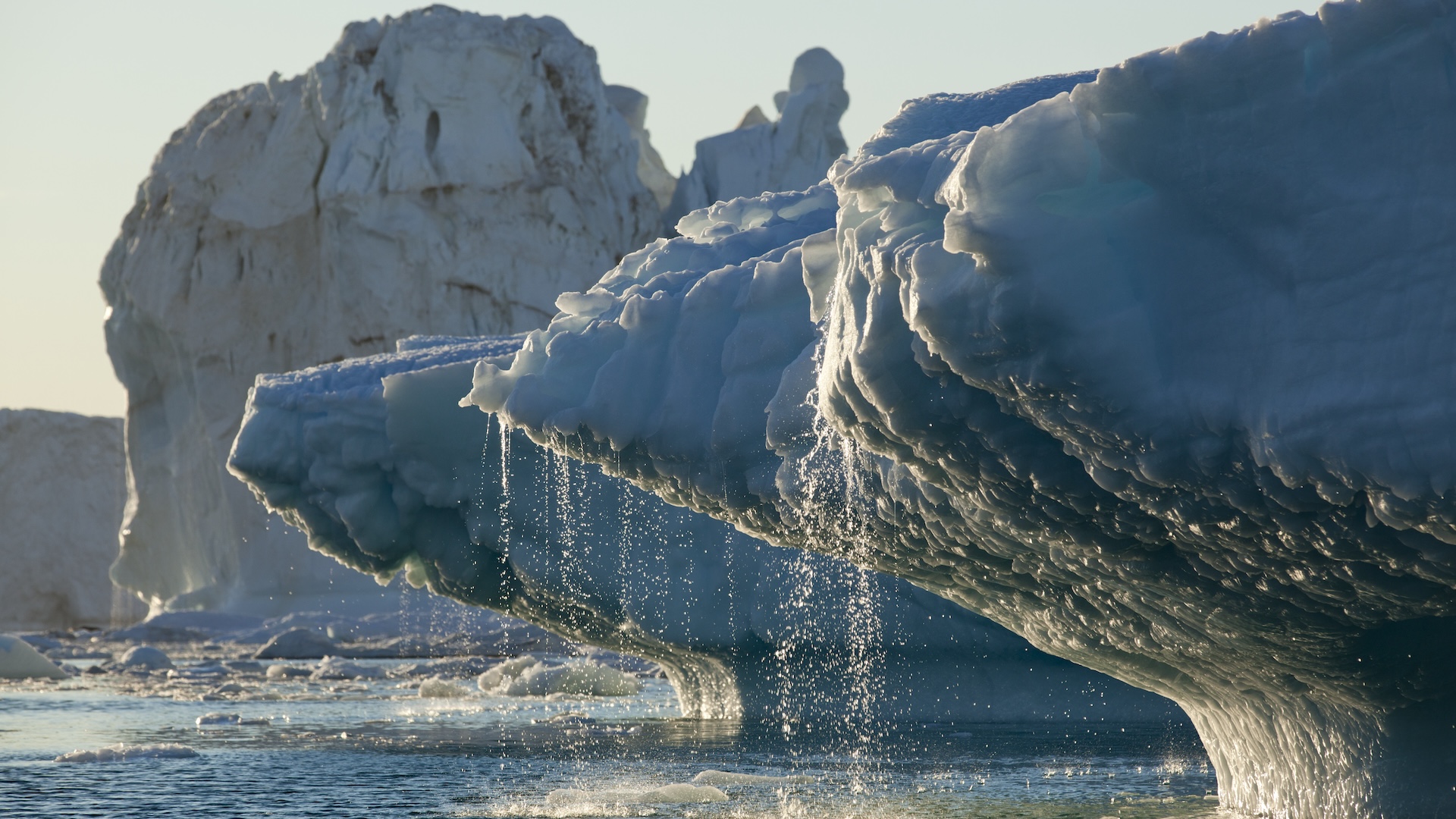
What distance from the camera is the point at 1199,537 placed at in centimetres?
481

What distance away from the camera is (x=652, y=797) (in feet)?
25.9

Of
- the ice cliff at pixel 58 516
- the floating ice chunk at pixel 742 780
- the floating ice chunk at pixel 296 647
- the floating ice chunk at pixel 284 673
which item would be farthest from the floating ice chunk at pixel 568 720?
the ice cliff at pixel 58 516

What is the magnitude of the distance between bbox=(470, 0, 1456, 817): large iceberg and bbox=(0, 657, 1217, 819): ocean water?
5.65ft

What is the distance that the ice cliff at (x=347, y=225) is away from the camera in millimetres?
29953

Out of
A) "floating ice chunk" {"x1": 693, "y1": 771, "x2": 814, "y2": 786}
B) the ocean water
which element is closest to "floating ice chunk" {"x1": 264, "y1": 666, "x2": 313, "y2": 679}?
the ocean water

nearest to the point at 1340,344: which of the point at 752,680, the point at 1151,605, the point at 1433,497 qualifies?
the point at 1433,497

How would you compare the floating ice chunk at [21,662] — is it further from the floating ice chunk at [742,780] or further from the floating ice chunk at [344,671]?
the floating ice chunk at [742,780]

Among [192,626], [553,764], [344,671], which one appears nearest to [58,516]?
[192,626]

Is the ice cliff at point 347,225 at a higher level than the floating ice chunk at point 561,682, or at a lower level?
higher

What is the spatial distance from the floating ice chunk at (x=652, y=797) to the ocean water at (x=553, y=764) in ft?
0.06

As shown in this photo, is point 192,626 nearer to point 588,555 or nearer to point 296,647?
point 296,647

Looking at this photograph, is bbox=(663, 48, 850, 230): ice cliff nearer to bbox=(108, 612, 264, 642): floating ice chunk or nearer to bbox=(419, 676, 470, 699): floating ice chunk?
bbox=(108, 612, 264, 642): floating ice chunk

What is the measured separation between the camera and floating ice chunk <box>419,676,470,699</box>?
17203 millimetres

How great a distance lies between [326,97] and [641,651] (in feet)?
64.3
